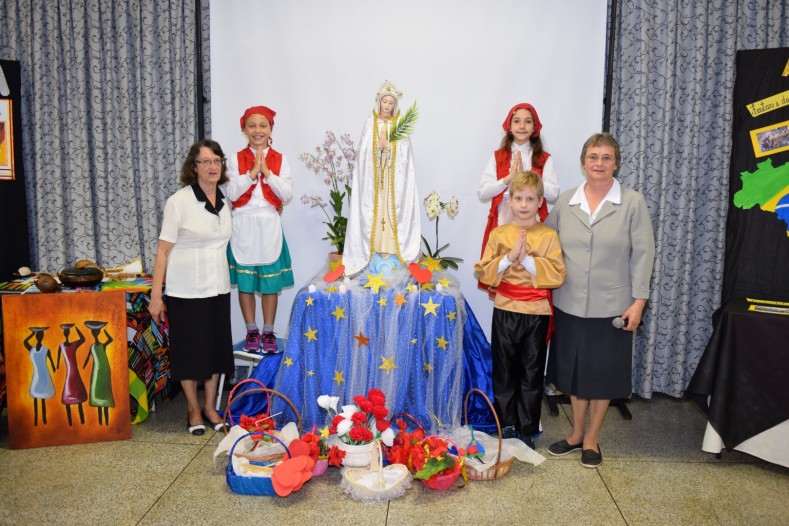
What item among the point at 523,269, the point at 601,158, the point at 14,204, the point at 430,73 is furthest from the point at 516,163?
the point at 14,204

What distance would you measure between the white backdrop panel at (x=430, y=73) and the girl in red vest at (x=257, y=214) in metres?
0.60

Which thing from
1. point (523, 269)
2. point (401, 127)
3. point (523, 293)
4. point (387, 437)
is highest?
point (401, 127)

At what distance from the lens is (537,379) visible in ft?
9.61

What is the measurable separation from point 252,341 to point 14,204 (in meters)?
1.80

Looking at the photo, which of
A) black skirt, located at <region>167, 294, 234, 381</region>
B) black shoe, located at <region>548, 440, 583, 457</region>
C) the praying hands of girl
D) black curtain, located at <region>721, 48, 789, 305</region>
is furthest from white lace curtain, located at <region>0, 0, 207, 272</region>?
black curtain, located at <region>721, 48, 789, 305</region>

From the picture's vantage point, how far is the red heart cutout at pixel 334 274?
3.11 meters

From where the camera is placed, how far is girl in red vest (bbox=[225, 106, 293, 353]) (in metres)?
3.31

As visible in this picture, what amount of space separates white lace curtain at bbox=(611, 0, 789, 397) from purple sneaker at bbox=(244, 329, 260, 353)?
2429mm

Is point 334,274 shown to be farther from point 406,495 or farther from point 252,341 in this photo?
point 406,495

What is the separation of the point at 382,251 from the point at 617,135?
5.70 feet

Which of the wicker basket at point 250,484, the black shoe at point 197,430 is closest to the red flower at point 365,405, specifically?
the wicker basket at point 250,484

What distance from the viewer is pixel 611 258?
272 centimetres

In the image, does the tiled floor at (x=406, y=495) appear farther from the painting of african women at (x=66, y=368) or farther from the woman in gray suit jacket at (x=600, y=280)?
the woman in gray suit jacket at (x=600, y=280)

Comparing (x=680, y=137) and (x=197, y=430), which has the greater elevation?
Result: (x=680, y=137)
